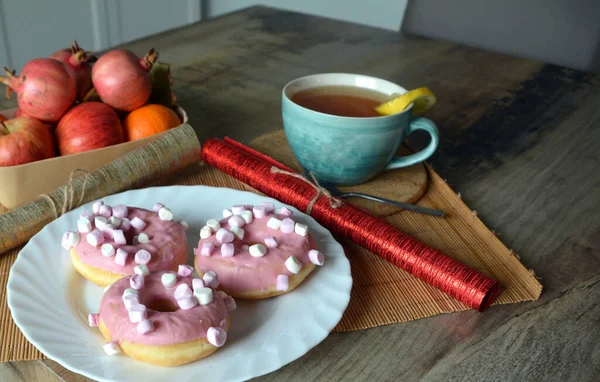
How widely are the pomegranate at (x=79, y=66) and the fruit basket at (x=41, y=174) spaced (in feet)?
0.53

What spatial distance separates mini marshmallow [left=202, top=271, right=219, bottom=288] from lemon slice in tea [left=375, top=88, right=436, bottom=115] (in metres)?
0.39

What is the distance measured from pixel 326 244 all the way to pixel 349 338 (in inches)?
5.3

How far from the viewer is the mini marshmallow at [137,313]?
20.0 inches

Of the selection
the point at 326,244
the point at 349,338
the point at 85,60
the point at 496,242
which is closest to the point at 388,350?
the point at 349,338

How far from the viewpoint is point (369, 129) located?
787mm

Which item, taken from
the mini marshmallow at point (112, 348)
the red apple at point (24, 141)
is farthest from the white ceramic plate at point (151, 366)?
the red apple at point (24, 141)

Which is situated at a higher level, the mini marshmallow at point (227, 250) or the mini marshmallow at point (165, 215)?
the mini marshmallow at point (227, 250)

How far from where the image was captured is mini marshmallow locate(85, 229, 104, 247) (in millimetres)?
611

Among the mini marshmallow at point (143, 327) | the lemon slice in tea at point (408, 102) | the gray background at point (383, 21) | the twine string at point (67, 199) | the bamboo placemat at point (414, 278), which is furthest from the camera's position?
the gray background at point (383, 21)

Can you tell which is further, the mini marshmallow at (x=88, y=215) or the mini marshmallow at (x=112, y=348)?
the mini marshmallow at (x=88, y=215)

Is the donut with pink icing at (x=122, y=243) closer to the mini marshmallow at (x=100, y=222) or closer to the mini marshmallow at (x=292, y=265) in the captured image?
the mini marshmallow at (x=100, y=222)

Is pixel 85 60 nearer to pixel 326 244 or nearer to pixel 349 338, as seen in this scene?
pixel 326 244

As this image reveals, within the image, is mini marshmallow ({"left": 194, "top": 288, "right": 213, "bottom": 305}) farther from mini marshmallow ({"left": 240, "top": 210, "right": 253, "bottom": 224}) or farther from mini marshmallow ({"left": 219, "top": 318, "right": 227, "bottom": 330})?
mini marshmallow ({"left": 240, "top": 210, "right": 253, "bottom": 224})

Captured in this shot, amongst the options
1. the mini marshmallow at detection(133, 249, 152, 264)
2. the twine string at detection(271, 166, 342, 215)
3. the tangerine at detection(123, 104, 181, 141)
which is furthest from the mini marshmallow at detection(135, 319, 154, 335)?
the tangerine at detection(123, 104, 181, 141)
